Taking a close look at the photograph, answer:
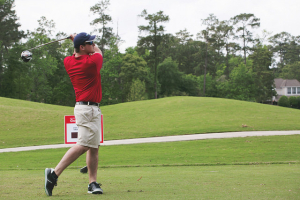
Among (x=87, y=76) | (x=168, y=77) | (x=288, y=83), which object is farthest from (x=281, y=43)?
(x=87, y=76)

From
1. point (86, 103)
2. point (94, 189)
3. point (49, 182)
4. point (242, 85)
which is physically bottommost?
point (94, 189)

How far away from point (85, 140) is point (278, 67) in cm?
11671

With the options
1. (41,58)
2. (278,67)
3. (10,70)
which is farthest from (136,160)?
(278,67)

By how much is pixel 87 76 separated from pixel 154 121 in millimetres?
22652

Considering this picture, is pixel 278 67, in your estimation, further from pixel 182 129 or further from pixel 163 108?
pixel 182 129

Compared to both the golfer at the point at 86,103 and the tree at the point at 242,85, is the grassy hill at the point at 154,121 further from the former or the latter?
the tree at the point at 242,85

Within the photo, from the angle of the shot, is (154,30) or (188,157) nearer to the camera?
(188,157)

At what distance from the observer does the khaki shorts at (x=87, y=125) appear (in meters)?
4.27

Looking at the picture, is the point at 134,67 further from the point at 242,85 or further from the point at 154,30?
the point at 242,85

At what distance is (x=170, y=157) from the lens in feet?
38.7

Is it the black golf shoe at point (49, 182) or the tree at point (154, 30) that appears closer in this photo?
the black golf shoe at point (49, 182)

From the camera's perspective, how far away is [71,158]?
4246 mm

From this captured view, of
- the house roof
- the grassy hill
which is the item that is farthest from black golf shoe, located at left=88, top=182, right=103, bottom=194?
the house roof

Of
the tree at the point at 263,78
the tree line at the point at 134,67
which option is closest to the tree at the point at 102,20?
the tree line at the point at 134,67
